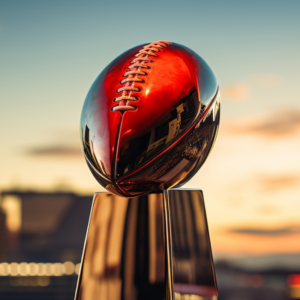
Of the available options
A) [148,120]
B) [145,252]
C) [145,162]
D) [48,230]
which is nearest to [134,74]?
[148,120]

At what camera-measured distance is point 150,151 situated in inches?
54.2

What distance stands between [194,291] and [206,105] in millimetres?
913

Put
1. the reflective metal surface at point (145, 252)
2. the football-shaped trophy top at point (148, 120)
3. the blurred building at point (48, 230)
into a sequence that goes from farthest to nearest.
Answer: the blurred building at point (48, 230)
the reflective metal surface at point (145, 252)
the football-shaped trophy top at point (148, 120)

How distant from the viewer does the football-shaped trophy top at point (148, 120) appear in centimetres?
137

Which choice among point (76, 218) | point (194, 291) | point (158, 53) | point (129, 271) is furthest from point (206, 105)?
point (76, 218)

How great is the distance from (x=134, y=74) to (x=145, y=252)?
29.1 inches

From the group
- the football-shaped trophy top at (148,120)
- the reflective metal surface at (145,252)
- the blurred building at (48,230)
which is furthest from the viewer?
the blurred building at (48,230)

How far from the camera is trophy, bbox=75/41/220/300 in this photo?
1383mm

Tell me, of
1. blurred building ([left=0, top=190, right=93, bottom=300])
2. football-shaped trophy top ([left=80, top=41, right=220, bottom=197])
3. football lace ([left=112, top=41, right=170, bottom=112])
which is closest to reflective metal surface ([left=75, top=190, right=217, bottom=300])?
football-shaped trophy top ([left=80, top=41, right=220, bottom=197])

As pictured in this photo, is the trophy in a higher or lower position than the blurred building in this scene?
lower

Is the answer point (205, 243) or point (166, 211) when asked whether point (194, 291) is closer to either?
point (205, 243)

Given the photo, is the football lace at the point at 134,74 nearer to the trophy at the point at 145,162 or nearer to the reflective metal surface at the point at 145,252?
the trophy at the point at 145,162

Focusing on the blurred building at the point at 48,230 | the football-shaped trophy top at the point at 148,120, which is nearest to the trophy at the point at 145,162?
the football-shaped trophy top at the point at 148,120

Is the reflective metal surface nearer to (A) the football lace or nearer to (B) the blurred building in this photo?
(A) the football lace
